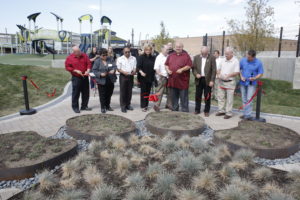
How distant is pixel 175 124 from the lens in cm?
536

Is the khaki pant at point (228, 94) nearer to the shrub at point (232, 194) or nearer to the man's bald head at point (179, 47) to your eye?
the man's bald head at point (179, 47)

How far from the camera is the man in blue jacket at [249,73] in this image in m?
5.88

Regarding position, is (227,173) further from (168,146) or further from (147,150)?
(147,150)

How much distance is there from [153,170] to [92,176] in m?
0.80

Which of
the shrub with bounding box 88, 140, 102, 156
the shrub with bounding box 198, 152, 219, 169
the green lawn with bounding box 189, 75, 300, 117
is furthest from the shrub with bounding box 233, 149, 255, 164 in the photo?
the green lawn with bounding box 189, 75, 300, 117

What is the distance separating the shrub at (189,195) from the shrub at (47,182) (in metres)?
1.53

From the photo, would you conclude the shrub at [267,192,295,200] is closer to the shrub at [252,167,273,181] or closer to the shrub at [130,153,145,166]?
the shrub at [252,167,273,181]

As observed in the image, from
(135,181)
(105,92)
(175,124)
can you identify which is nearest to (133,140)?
(175,124)

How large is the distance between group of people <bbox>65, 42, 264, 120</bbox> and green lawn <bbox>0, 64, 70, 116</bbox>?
2869mm

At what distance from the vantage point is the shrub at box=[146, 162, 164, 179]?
3206 millimetres

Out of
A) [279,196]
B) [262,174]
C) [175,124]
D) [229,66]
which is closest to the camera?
[279,196]

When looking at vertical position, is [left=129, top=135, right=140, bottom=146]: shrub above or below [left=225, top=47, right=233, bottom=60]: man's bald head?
below

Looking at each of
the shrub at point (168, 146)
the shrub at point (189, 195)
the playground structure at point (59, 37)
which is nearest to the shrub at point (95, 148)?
the shrub at point (168, 146)

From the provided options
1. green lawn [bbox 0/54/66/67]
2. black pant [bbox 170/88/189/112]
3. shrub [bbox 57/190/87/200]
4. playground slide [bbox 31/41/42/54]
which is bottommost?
shrub [bbox 57/190/87/200]
